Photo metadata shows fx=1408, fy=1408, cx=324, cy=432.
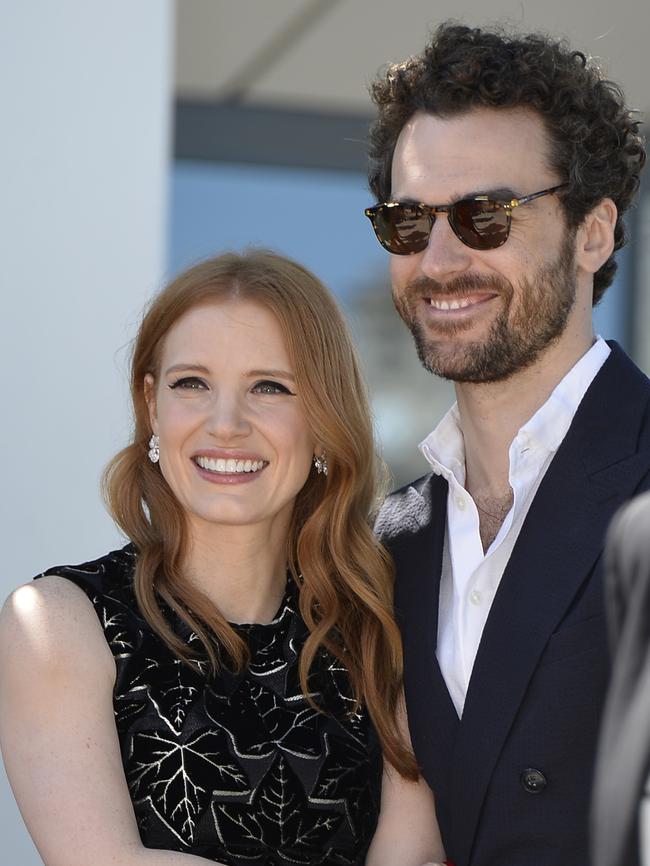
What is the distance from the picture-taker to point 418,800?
268 centimetres

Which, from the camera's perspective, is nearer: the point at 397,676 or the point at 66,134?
the point at 397,676

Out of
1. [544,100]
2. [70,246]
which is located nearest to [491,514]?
[544,100]

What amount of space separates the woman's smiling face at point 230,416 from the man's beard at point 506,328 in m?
0.32

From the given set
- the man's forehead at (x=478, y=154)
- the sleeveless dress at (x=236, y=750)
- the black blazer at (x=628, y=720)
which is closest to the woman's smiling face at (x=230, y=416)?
the sleeveless dress at (x=236, y=750)

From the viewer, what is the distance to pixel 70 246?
159 inches

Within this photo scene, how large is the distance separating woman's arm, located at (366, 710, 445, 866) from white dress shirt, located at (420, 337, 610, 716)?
0.21 metres

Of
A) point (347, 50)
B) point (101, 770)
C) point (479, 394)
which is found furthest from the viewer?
point (347, 50)

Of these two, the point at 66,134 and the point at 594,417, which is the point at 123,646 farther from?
the point at 66,134

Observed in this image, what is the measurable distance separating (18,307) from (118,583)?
1.50 m

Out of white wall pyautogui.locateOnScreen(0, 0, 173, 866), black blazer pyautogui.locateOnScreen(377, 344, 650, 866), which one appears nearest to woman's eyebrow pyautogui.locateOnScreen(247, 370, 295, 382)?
black blazer pyautogui.locateOnScreen(377, 344, 650, 866)

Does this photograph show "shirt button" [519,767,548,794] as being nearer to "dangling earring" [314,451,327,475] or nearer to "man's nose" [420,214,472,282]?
"dangling earring" [314,451,327,475]

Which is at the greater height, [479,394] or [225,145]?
[225,145]

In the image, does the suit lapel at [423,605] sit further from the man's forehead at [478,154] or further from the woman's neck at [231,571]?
the man's forehead at [478,154]

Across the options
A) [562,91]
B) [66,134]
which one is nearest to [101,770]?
[562,91]
